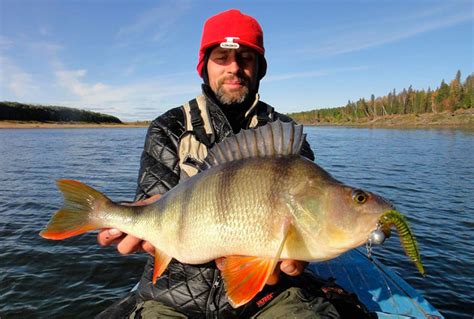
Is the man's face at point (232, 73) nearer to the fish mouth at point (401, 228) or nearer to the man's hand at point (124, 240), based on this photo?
the man's hand at point (124, 240)

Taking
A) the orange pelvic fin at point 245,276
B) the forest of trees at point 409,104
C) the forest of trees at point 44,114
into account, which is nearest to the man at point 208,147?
the orange pelvic fin at point 245,276

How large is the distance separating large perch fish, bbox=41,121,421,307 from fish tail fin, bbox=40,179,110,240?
0.24ft

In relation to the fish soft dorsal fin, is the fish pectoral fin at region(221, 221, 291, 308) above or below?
below

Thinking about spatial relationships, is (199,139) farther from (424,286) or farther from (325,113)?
(325,113)

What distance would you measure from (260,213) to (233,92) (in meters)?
1.83

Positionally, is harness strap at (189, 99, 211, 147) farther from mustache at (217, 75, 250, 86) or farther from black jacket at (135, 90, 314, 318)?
mustache at (217, 75, 250, 86)

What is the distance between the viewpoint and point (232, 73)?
3.52 m

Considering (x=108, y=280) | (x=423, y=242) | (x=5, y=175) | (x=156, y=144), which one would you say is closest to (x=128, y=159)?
(x=5, y=175)

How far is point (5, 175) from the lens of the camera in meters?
16.5

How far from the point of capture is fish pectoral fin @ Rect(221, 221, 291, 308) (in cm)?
202

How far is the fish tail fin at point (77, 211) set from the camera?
254 cm

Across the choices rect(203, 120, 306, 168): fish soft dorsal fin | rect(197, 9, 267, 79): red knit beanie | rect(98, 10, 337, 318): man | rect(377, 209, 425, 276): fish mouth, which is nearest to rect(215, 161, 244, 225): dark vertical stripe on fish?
rect(203, 120, 306, 168): fish soft dorsal fin

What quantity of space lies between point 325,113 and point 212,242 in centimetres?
14577

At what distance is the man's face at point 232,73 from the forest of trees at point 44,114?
89.7 m
